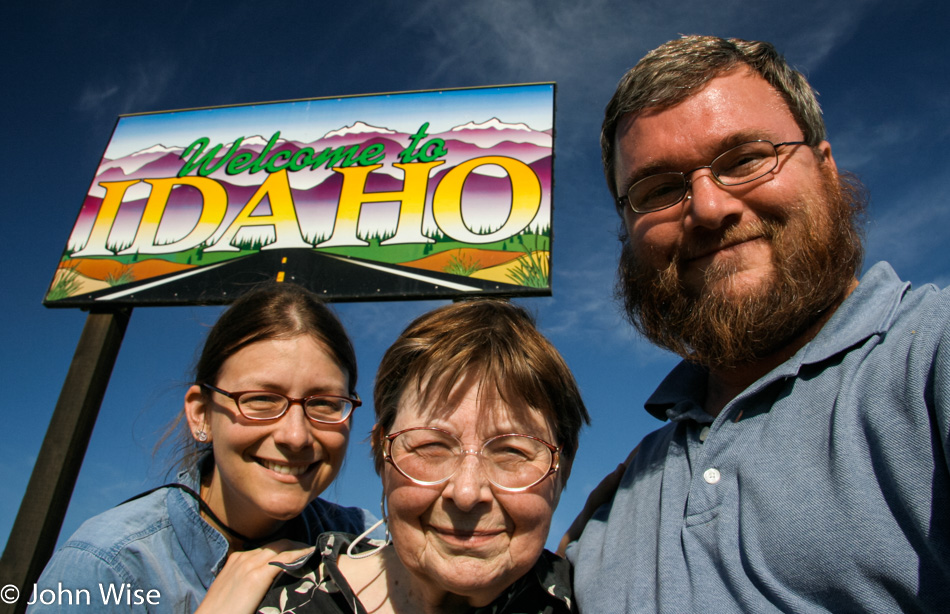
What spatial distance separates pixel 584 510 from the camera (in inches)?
75.5

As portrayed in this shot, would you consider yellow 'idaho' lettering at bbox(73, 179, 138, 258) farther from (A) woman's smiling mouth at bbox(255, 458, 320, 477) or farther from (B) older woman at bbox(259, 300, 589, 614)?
(B) older woman at bbox(259, 300, 589, 614)

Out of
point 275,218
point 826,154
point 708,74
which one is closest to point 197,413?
point 708,74

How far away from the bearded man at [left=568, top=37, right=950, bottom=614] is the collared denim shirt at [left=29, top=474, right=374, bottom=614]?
1301mm

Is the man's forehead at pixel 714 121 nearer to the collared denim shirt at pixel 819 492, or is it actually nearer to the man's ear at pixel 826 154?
the man's ear at pixel 826 154

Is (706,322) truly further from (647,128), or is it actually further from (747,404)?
(647,128)

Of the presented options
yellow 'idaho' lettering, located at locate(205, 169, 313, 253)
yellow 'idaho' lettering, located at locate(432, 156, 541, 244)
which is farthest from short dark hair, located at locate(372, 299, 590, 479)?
yellow 'idaho' lettering, located at locate(205, 169, 313, 253)

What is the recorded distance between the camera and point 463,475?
4.44 feet

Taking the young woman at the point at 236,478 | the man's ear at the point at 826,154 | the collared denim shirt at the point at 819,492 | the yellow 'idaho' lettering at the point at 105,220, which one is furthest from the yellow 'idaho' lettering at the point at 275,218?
the collared denim shirt at the point at 819,492

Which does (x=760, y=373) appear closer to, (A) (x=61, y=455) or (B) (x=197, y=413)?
(B) (x=197, y=413)

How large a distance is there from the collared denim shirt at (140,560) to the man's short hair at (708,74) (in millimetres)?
2023

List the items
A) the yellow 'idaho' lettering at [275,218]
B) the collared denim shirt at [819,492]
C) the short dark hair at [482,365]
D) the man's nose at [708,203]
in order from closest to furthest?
the collared denim shirt at [819,492]
the short dark hair at [482,365]
the man's nose at [708,203]
the yellow 'idaho' lettering at [275,218]

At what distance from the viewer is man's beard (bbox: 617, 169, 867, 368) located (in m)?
1.52

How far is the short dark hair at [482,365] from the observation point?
149 centimetres

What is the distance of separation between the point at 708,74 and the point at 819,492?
4.16 ft
